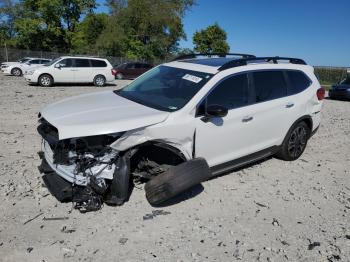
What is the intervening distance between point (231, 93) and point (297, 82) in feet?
6.29

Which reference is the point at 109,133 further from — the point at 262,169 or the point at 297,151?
the point at 297,151

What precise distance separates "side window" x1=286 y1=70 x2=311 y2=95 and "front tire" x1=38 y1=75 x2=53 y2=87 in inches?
611

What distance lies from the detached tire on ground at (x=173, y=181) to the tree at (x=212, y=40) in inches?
2399

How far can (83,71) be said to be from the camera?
20906 millimetres

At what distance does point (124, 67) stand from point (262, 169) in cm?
2544

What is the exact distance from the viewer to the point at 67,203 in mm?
4680

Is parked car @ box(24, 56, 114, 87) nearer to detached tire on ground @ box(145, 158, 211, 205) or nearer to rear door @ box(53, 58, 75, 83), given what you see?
rear door @ box(53, 58, 75, 83)

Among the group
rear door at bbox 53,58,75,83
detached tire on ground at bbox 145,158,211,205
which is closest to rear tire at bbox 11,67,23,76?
rear door at bbox 53,58,75,83

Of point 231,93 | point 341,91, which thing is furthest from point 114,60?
point 231,93

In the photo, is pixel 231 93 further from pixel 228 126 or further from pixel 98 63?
pixel 98 63

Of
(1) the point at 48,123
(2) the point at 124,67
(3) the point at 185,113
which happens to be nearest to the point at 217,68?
(3) the point at 185,113

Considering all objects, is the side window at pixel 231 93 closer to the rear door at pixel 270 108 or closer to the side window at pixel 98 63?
the rear door at pixel 270 108

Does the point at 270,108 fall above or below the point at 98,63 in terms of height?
above

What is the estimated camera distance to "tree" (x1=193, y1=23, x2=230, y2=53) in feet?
211
